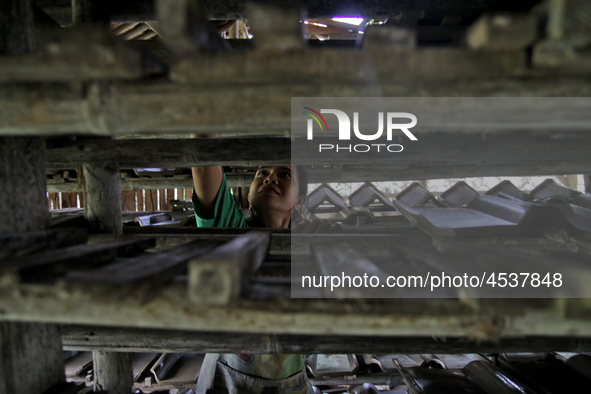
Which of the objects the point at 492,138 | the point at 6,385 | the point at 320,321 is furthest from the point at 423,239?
the point at 6,385

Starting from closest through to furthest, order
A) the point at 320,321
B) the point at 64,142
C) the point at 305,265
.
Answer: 1. the point at 320,321
2. the point at 305,265
3. the point at 64,142

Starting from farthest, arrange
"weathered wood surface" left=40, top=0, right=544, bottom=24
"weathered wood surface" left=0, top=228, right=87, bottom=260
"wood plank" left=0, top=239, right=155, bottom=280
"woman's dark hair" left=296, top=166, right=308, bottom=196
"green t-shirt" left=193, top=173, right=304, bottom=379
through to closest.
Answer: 1. "woman's dark hair" left=296, top=166, right=308, bottom=196
2. "green t-shirt" left=193, top=173, right=304, bottom=379
3. "weathered wood surface" left=40, top=0, right=544, bottom=24
4. "weathered wood surface" left=0, top=228, right=87, bottom=260
5. "wood plank" left=0, top=239, right=155, bottom=280

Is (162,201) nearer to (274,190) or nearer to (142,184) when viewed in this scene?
(142,184)

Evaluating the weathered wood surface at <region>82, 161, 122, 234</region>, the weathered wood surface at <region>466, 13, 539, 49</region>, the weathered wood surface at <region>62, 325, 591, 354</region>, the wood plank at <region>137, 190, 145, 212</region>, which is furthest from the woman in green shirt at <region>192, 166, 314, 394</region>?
the wood plank at <region>137, 190, 145, 212</region>

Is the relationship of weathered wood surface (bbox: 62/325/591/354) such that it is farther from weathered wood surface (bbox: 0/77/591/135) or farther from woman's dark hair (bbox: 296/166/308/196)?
woman's dark hair (bbox: 296/166/308/196)

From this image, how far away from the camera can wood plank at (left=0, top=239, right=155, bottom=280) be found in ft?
3.38

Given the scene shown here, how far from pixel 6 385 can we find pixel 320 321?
146cm

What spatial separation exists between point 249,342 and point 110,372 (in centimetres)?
165

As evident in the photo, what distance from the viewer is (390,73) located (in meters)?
0.88

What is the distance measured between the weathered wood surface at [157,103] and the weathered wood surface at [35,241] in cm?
52

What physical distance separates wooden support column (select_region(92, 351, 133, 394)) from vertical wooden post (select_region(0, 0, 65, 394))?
1486 millimetres

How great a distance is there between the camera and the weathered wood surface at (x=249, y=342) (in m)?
2.21

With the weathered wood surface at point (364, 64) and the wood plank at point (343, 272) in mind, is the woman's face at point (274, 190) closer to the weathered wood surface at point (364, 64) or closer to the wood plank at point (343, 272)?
the wood plank at point (343, 272)

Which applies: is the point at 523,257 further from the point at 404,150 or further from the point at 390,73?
the point at 404,150
